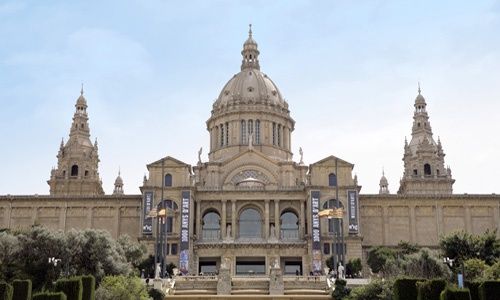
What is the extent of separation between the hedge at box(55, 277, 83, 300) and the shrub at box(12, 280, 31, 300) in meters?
2.89

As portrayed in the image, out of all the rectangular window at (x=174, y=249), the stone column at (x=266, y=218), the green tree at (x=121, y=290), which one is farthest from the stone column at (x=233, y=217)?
the green tree at (x=121, y=290)

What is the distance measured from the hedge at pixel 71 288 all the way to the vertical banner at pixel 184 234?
34227mm

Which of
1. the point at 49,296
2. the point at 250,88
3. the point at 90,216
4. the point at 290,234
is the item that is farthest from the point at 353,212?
the point at 49,296

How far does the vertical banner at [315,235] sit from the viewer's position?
74812 millimetres

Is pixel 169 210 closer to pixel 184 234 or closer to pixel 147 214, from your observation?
pixel 147 214

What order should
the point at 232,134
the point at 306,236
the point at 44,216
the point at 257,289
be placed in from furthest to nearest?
the point at 232,134
the point at 44,216
the point at 306,236
the point at 257,289

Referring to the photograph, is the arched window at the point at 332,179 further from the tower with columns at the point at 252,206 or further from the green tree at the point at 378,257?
the green tree at the point at 378,257

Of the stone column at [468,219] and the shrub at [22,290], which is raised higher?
the stone column at [468,219]

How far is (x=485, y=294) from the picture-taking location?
35844mm

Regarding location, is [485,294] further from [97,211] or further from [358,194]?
[97,211]

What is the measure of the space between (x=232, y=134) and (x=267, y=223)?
1690 centimetres

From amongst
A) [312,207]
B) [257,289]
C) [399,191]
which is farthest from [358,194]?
[257,289]

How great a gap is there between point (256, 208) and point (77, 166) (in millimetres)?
26730

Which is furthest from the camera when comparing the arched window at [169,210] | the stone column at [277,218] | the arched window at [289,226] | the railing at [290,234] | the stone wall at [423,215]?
the stone wall at [423,215]
